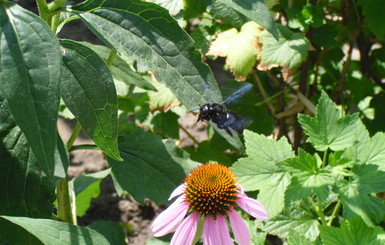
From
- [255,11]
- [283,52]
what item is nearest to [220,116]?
[255,11]

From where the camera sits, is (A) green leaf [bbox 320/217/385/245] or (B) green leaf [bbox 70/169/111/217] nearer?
(A) green leaf [bbox 320/217/385/245]

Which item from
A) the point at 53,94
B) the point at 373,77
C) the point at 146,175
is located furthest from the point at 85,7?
the point at 373,77

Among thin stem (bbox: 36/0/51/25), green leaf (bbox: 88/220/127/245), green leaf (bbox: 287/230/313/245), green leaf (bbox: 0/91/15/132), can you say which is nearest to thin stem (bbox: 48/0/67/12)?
thin stem (bbox: 36/0/51/25)

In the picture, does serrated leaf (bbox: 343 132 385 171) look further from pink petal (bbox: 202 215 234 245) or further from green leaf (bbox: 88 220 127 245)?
green leaf (bbox: 88 220 127 245)

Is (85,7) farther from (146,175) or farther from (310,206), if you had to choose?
(310,206)

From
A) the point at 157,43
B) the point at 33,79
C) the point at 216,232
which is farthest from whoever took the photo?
the point at 157,43

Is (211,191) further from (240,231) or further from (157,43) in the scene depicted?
(157,43)
